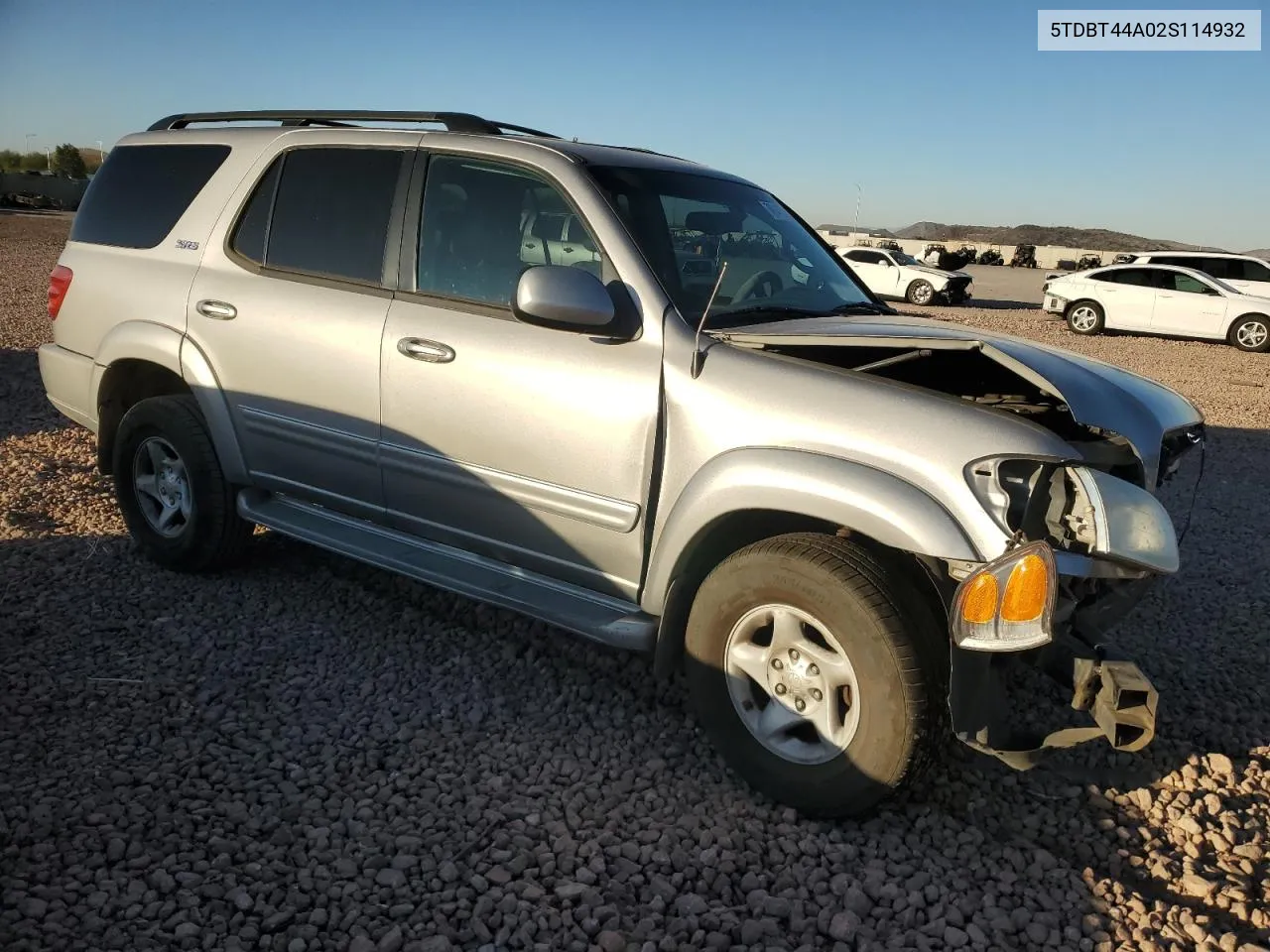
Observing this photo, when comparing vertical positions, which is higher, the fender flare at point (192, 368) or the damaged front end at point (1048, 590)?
the fender flare at point (192, 368)

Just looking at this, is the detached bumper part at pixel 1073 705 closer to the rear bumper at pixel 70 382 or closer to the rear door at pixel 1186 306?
Result: the rear bumper at pixel 70 382

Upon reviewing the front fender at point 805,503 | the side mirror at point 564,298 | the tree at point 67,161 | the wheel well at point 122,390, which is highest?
the tree at point 67,161

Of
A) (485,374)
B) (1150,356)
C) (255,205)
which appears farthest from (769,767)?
(1150,356)

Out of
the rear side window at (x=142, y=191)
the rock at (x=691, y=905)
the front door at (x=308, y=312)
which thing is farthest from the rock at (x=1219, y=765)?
the rear side window at (x=142, y=191)

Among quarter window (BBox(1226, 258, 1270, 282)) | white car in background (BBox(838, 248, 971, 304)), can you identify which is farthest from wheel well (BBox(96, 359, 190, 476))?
white car in background (BBox(838, 248, 971, 304))

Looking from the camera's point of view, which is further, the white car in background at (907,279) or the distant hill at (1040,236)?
the distant hill at (1040,236)

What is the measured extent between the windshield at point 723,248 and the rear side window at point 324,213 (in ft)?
3.29

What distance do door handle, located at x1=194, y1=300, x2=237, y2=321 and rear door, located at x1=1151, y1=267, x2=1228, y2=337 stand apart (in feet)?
62.6

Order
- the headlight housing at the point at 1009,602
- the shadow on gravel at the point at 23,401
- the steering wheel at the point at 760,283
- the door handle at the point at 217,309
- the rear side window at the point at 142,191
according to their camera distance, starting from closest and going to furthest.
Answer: the headlight housing at the point at 1009,602 < the steering wheel at the point at 760,283 < the door handle at the point at 217,309 < the rear side window at the point at 142,191 < the shadow on gravel at the point at 23,401

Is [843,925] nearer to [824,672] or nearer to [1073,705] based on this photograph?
[824,672]

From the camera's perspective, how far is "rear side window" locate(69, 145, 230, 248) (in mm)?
4718

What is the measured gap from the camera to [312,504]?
444 cm

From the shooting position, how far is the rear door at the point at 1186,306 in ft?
61.4

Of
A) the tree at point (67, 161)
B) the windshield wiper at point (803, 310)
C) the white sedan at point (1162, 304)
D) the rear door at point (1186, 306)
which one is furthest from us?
the tree at point (67, 161)
